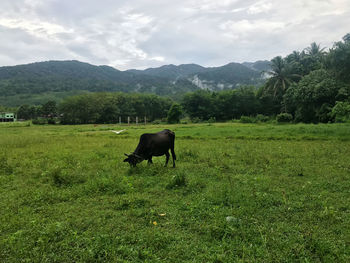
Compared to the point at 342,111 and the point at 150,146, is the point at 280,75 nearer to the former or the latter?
the point at 342,111

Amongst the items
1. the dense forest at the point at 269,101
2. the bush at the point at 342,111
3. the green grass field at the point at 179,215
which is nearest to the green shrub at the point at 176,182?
the green grass field at the point at 179,215

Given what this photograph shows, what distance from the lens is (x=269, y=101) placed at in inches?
2603

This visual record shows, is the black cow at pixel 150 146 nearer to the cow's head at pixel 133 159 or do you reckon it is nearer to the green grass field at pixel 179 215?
the cow's head at pixel 133 159

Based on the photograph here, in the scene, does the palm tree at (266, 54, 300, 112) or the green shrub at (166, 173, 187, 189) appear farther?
the palm tree at (266, 54, 300, 112)

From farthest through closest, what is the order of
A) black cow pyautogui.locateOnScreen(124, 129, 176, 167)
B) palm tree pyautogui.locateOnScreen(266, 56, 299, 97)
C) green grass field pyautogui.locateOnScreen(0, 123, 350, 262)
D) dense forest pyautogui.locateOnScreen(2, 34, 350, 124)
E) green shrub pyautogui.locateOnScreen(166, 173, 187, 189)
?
palm tree pyautogui.locateOnScreen(266, 56, 299, 97), dense forest pyautogui.locateOnScreen(2, 34, 350, 124), black cow pyautogui.locateOnScreen(124, 129, 176, 167), green shrub pyautogui.locateOnScreen(166, 173, 187, 189), green grass field pyautogui.locateOnScreen(0, 123, 350, 262)

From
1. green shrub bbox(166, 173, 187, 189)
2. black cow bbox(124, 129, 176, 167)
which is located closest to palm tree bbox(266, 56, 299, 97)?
black cow bbox(124, 129, 176, 167)

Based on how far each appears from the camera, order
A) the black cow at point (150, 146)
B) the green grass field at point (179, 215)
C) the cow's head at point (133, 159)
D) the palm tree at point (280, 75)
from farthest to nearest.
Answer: the palm tree at point (280, 75), the black cow at point (150, 146), the cow's head at point (133, 159), the green grass field at point (179, 215)

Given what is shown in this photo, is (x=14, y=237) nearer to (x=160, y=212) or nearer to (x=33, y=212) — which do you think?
(x=33, y=212)

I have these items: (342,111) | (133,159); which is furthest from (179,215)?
(342,111)

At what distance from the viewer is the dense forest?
32594 millimetres

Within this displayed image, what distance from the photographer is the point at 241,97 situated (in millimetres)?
71312

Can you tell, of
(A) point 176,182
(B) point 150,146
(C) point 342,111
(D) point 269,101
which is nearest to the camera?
(A) point 176,182

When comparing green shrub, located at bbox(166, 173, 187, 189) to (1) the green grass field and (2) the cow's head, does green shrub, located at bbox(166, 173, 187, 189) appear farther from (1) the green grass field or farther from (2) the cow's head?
(2) the cow's head

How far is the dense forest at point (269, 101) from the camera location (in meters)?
32.6
